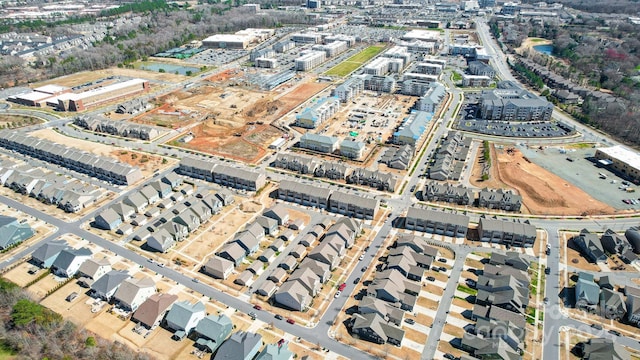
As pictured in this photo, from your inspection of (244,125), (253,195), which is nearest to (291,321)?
(253,195)

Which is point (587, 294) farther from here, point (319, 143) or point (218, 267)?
point (319, 143)

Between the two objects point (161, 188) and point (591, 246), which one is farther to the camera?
point (161, 188)

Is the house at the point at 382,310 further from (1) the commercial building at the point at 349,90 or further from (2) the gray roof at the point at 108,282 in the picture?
(1) the commercial building at the point at 349,90

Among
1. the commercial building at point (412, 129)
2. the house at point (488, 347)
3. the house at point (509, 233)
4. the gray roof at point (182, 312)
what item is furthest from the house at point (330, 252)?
the commercial building at point (412, 129)

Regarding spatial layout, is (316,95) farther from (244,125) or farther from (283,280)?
(283,280)

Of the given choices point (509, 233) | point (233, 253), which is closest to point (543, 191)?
point (509, 233)

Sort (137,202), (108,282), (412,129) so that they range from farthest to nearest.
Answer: (412,129), (137,202), (108,282)

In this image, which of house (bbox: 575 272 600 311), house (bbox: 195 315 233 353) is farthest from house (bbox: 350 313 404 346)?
house (bbox: 575 272 600 311)
